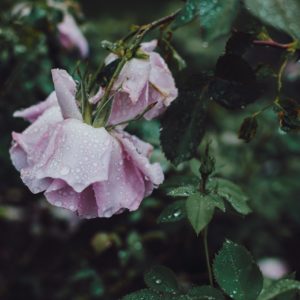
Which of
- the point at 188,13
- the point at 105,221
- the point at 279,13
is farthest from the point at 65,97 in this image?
the point at 105,221

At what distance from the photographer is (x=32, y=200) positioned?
1889 mm

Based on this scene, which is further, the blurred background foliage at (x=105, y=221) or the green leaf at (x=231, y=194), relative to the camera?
the blurred background foliage at (x=105, y=221)

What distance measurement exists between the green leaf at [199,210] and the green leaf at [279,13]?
29 centimetres

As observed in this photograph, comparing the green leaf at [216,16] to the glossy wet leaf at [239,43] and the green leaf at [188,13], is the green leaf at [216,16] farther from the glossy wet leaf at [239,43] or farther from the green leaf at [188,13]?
the glossy wet leaf at [239,43]

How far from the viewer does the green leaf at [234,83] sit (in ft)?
2.93

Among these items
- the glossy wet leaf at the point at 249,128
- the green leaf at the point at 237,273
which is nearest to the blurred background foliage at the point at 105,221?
the glossy wet leaf at the point at 249,128

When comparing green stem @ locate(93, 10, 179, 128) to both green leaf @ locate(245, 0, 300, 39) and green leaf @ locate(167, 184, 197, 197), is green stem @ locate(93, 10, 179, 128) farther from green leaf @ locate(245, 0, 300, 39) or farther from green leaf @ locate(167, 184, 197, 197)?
green leaf @ locate(245, 0, 300, 39)

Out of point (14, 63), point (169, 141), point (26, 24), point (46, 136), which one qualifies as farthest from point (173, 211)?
point (14, 63)

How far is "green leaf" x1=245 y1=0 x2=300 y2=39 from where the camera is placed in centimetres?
61

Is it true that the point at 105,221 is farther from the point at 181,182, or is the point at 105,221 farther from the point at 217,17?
the point at 217,17

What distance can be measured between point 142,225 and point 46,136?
103 centimetres

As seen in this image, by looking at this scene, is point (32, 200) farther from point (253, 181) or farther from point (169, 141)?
point (169, 141)

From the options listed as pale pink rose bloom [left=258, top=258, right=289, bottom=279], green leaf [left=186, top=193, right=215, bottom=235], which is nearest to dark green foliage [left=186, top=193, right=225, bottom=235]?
green leaf [left=186, top=193, right=215, bottom=235]

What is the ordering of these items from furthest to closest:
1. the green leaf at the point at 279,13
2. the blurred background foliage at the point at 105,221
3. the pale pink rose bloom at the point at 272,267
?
the pale pink rose bloom at the point at 272,267, the blurred background foliage at the point at 105,221, the green leaf at the point at 279,13
